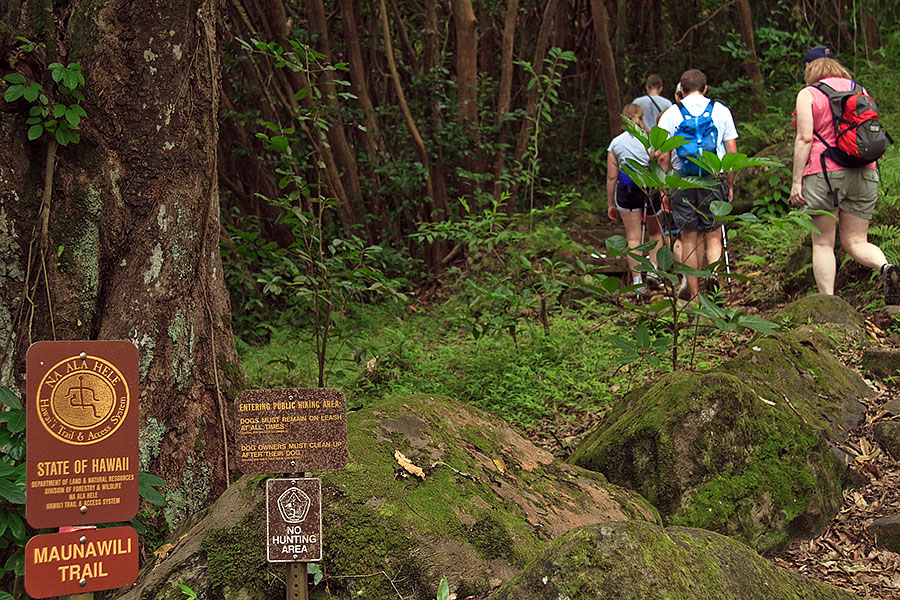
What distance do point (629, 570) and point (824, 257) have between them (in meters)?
4.89

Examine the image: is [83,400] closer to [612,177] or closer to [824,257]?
[824,257]

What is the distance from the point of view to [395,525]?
9.24ft

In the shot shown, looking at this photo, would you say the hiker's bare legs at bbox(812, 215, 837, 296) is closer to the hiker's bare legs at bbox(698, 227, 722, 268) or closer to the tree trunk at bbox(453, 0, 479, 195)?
the hiker's bare legs at bbox(698, 227, 722, 268)

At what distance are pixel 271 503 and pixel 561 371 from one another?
12.0ft

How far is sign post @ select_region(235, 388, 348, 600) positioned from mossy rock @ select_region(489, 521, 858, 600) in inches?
24.4

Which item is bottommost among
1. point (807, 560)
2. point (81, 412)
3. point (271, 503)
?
point (807, 560)

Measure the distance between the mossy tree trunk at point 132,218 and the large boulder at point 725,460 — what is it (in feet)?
6.65

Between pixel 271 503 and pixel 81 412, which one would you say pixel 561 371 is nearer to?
pixel 271 503

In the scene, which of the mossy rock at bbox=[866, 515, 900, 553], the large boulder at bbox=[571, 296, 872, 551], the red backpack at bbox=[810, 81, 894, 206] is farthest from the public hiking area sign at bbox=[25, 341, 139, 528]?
the red backpack at bbox=[810, 81, 894, 206]

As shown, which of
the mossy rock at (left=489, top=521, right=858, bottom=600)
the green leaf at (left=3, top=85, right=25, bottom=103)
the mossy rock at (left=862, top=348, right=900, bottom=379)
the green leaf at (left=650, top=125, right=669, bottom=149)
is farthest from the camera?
the mossy rock at (left=862, top=348, right=900, bottom=379)

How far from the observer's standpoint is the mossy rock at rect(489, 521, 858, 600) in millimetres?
2133

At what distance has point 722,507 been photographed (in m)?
3.81

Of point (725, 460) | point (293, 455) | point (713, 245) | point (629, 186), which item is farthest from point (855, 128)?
point (293, 455)

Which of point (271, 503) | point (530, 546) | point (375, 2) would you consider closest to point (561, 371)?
point (530, 546)
